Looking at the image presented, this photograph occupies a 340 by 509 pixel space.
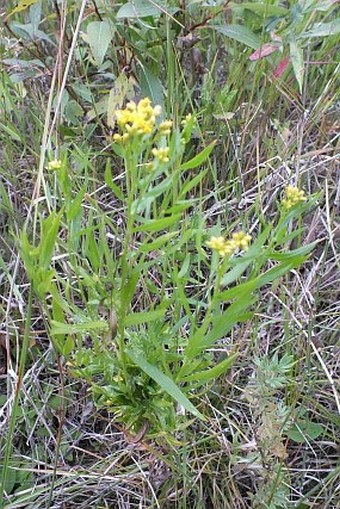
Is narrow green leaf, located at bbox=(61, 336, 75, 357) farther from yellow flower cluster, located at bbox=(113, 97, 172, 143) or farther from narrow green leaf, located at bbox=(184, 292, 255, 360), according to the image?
yellow flower cluster, located at bbox=(113, 97, 172, 143)

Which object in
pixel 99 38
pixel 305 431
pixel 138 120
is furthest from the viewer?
pixel 99 38

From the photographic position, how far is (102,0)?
119 centimetres

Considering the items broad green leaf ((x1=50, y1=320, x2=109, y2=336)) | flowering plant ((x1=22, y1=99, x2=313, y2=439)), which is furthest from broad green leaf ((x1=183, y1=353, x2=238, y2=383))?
broad green leaf ((x1=50, y1=320, x2=109, y2=336))

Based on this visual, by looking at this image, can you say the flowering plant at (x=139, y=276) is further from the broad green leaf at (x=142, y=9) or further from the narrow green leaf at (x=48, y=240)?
the broad green leaf at (x=142, y=9)

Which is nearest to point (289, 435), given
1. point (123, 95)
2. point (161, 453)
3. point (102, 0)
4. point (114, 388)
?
point (161, 453)

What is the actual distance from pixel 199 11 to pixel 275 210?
422mm

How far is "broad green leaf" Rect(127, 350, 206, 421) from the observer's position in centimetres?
73

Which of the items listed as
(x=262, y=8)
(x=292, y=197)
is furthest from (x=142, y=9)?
(x=292, y=197)

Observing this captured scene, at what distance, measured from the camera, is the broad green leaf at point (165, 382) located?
73cm

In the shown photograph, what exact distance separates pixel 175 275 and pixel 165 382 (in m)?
0.11

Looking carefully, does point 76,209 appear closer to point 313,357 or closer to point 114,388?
point 114,388

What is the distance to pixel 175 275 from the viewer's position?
0.74m

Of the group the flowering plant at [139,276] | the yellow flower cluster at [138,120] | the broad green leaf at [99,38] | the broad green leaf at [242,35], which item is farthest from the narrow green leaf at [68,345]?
the broad green leaf at [242,35]

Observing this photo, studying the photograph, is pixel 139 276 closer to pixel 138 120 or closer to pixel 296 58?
pixel 138 120
